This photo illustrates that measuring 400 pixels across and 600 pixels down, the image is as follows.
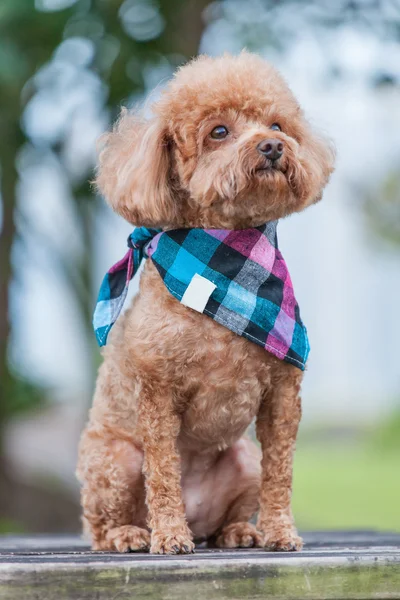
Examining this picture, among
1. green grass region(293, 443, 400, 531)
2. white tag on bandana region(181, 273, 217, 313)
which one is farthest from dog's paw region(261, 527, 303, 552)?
green grass region(293, 443, 400, 531)

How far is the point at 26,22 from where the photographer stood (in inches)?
183

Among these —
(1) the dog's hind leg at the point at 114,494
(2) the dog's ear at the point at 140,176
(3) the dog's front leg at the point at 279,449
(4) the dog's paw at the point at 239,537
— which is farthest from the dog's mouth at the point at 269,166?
(4) the dog's paw at the point at 239,537

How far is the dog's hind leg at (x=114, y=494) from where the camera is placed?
3.15 meters

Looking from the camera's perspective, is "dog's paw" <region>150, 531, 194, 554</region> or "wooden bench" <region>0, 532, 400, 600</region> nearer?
"wooden bench" <region>0, 532, 400, 600</region>

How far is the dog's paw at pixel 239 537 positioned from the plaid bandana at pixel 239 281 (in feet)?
2.11

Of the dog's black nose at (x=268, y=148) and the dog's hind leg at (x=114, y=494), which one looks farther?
the dog's hind leg at (x=114, y=494)

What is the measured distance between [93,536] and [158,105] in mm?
1504

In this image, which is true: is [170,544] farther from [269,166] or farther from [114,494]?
[269,166]

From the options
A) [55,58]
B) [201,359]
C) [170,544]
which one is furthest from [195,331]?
[55,58]

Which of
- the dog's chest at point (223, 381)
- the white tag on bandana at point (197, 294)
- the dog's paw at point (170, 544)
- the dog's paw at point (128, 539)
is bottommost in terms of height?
the dog's paw at point (170, 544)

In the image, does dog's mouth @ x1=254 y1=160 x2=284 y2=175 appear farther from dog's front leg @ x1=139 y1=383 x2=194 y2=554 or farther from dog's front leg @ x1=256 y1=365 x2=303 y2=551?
dog's front leg @ x1=139 y1=383 x2=194 y2=554

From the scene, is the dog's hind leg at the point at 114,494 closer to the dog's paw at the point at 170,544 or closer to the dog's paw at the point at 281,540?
the dog's paw at the point at 170,544

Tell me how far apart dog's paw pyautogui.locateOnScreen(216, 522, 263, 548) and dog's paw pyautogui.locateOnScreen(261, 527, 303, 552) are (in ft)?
0.59

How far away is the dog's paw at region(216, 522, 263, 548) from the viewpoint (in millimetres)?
3236
